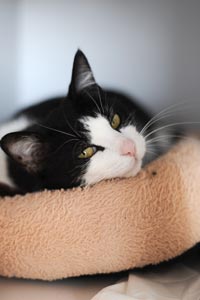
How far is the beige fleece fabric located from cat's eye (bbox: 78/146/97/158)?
0.22 ft

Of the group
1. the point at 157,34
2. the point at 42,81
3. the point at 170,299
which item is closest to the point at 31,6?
the point at 42,81

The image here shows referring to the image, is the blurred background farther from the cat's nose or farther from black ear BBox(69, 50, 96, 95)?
the cat's nose

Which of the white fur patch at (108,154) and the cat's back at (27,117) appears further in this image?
the cat's back at (27,117)

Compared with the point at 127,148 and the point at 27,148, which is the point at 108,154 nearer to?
the point at 127,148

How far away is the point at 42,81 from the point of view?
3.83 ft

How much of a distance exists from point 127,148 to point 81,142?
0.10m

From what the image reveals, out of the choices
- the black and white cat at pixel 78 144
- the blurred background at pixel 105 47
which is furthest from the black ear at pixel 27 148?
the blurred background at pixel 105 47

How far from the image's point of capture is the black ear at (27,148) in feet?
2.97

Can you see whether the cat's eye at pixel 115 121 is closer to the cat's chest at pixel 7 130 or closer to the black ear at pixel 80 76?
the black ear at pixel 80 76

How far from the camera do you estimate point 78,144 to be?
960mm

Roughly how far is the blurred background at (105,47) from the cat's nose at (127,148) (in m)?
0.26

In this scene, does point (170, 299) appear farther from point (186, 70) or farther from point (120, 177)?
point (186, 70)

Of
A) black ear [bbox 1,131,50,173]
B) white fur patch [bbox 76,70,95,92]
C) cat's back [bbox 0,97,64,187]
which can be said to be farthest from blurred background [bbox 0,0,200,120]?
black ear [bbox 1,131,50,173]

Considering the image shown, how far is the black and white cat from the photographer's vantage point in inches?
36.7
